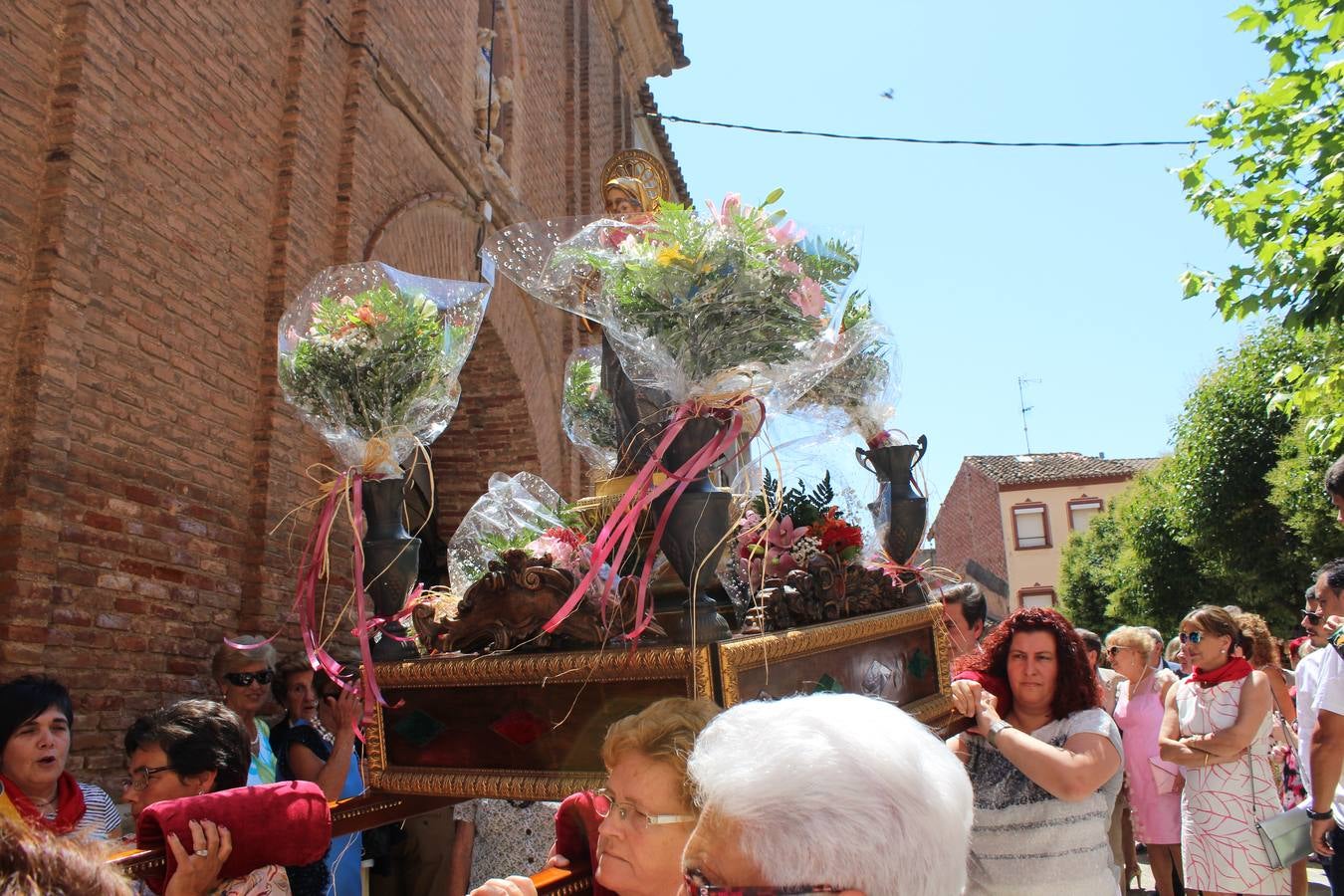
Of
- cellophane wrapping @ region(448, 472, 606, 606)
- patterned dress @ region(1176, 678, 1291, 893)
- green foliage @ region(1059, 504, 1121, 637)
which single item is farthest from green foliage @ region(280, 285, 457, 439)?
green foliage @ region(1059, 504, 1121, 637)

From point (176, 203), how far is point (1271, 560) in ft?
57.4

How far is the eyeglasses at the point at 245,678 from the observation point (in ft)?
15.8

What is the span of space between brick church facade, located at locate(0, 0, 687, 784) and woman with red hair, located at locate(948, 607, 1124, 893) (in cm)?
384

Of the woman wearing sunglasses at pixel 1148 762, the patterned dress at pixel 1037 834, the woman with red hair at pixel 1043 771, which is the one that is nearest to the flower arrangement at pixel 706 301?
the woman with red hair at pixel 1043 771

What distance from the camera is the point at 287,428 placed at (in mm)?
6395

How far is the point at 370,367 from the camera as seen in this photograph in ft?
10.0

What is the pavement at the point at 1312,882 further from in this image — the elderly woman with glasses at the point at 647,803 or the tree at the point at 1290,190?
the elderly woman with glasses at the point at 647,803

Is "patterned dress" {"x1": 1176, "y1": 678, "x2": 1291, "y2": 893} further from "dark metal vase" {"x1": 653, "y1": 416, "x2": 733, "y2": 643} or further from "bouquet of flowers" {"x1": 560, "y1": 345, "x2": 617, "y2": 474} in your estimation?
"dark metal vase" {"x1": 653, "y1": 416, "x2": 733, "y2": 643}

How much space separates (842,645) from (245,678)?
3.11 m

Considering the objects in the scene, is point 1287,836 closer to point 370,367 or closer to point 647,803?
point 647,803

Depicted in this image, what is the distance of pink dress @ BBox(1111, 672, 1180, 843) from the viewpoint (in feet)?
19.5

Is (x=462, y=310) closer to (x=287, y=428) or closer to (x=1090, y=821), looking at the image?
(x=1090, y=821)

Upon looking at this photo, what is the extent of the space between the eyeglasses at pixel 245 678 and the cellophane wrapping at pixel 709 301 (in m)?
2.97

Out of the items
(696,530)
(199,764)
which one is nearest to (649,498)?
(696,530)
